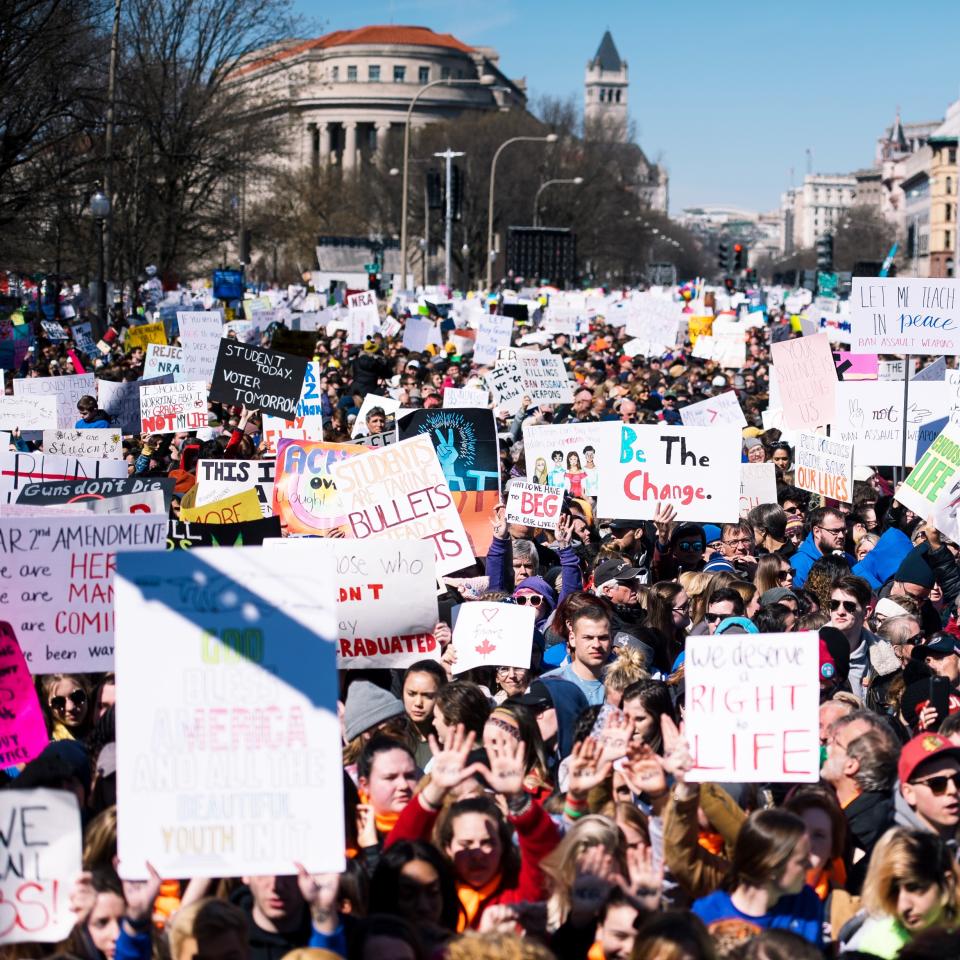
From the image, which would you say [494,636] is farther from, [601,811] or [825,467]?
[825,467]

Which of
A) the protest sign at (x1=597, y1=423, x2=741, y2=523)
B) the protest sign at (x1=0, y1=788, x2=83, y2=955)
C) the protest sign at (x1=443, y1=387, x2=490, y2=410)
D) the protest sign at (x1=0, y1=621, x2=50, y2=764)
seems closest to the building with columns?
the protest sign at (x1=443, y1=387, x2=490, y2=410)

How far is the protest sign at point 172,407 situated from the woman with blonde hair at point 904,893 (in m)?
10.5

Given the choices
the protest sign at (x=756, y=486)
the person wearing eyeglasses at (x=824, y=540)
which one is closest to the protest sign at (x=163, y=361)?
the protest sign at (x=756, y=486)

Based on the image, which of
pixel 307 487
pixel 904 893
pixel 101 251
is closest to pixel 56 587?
pixel 904 893

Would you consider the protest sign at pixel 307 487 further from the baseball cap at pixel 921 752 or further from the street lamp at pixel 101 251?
the street lamp at pixel 101 251

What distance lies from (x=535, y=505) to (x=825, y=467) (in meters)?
2.56

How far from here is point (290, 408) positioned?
14.1 m

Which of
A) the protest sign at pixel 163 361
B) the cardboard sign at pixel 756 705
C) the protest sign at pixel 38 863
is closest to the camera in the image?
the protest sign at pixel 38 863

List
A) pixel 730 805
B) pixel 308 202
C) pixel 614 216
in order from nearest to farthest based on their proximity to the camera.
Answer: pixel 730 805 → pixel 308 202 → pixel 614 216

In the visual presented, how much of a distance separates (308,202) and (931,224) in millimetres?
73393

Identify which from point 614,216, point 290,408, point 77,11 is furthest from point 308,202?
point 290,408

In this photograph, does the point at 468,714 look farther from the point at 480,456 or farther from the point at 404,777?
the point at 480,456

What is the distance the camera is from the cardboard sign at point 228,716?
425 centimetres

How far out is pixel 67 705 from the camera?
22.0ft
